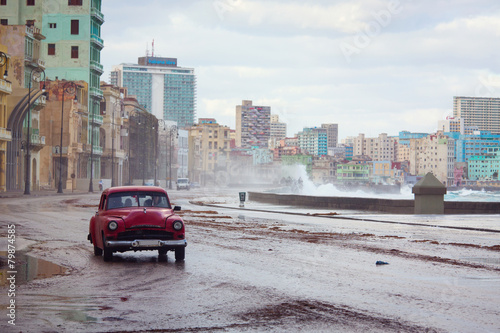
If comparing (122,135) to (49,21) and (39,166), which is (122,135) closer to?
(49,21)

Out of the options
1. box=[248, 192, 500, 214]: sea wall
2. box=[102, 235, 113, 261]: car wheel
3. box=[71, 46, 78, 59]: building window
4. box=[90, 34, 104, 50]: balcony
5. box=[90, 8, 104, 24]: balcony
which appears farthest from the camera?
box=[90, 34, 104, 50]: balcony

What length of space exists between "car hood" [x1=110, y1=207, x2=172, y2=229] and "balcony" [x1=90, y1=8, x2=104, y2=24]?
9714 cm

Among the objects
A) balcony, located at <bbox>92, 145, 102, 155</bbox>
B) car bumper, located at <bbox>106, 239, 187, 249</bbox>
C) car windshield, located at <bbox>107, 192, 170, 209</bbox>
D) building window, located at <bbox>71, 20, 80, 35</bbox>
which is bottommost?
car bumper, located at <bbox>106, 239, 187, 249</bbox>

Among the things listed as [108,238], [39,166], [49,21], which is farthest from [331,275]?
[49,21]

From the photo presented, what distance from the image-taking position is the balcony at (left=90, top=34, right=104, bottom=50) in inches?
4245

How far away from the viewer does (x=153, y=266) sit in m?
14.1

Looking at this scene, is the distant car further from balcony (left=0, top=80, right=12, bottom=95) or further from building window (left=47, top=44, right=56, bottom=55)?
balcony (left=0, top=80, right=12, bottom=95)

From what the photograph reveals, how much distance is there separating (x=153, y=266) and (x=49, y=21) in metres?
99.7

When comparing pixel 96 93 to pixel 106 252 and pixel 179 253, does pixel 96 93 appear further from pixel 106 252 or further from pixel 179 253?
pixel 179 253

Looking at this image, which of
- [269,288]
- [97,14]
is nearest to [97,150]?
[97,14]

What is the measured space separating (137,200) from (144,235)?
139 centimetres

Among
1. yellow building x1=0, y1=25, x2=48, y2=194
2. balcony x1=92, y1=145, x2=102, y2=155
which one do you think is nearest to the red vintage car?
yellow building x1=0, y1=25, x2=48, y2=194

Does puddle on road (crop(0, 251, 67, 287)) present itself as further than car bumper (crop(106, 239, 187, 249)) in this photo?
No

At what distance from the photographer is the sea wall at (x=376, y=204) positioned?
3481 centimetres
